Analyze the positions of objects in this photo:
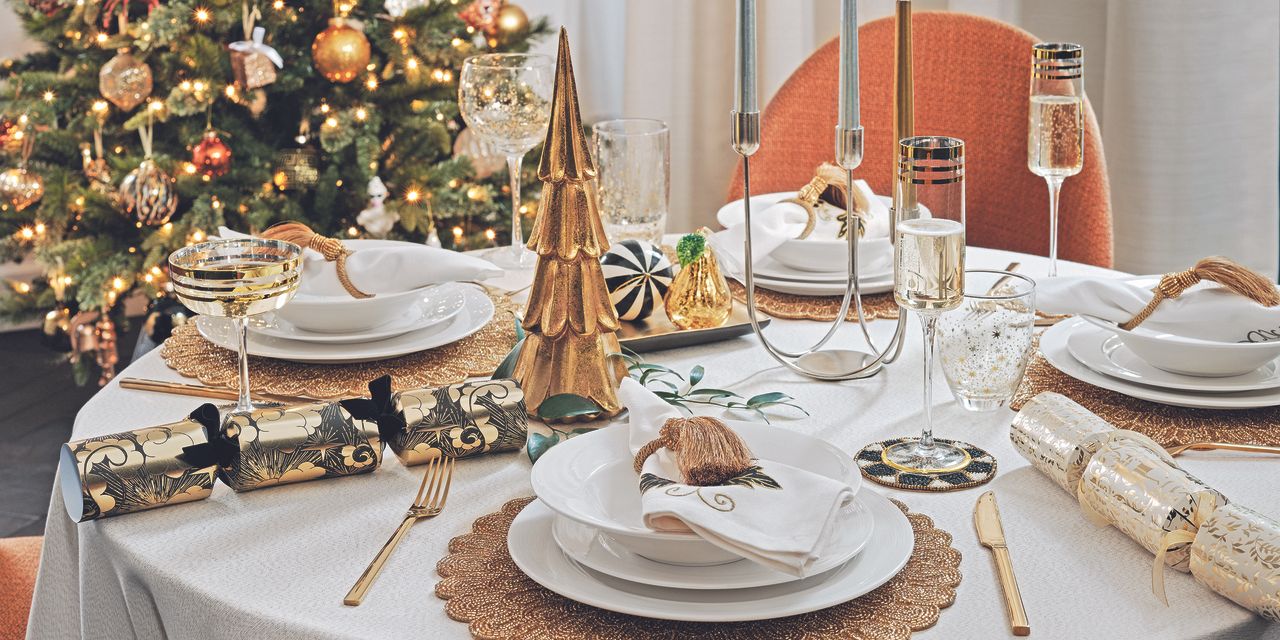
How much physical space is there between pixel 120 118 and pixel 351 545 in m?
2.73

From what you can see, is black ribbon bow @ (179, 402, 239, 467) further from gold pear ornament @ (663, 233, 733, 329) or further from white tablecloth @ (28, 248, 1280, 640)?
gold pear ornament @ (663, 233, 733, 329)

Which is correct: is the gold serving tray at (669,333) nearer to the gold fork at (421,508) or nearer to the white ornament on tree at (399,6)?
the gold fork at (421,508)

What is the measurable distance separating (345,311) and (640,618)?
0.60 metres

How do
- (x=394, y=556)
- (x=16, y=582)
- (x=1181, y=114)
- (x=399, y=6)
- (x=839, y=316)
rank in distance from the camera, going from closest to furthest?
1. (x=394, y=556)
2. (x=839, y=316)
3. (x=16, y=582)
4. (x=1181, y=114)
5. (x=399, y=6)

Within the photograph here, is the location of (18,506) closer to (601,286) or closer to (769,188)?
(769,188)

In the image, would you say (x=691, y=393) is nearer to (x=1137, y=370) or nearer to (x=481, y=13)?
(x=1137, y=370)

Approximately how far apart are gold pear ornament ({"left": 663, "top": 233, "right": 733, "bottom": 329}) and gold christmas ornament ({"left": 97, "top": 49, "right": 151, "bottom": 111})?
2.08 metres

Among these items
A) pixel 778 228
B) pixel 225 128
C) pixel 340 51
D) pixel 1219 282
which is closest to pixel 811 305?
pixel 778 228

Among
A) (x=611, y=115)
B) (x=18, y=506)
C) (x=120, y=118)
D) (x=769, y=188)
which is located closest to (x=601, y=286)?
(x=769, y=188)

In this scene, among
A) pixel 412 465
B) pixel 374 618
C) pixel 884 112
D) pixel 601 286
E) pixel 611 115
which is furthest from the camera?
pixel 611 115

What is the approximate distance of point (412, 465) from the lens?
101 cm

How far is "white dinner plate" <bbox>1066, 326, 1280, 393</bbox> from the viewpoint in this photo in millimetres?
1059

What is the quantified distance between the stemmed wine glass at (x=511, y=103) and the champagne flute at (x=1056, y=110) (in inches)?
24.4

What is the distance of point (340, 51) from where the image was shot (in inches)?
115
